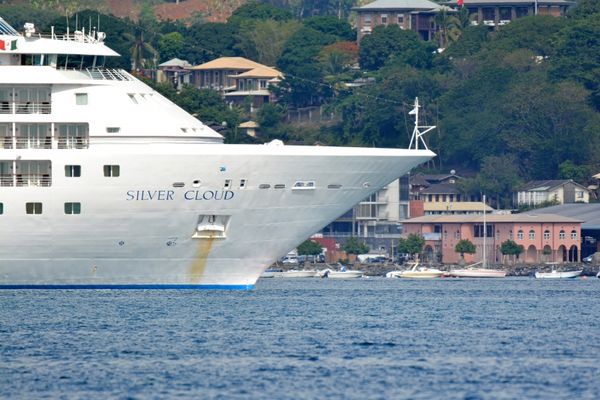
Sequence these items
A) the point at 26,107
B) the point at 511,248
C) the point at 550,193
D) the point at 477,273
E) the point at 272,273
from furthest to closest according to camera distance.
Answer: the point at 550,193 → the point at 511,248 → the point at 272,273 → the point at 477,273 → the point at 26,107

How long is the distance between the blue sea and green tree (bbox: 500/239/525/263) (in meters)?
74.0

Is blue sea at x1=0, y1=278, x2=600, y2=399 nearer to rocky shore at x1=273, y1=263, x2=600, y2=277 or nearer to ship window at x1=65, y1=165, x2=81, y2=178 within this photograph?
ship window at x1=65, y1=165, x2=81, y2=178

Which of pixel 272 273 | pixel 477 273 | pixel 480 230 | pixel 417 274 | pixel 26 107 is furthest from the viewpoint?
pixel 480 230

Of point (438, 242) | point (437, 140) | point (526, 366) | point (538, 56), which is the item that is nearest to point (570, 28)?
point (538, 56)

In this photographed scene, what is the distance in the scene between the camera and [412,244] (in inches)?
6029

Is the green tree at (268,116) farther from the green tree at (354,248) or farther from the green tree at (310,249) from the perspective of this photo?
the green tree at (354,248)

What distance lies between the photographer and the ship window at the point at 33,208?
2714 inches

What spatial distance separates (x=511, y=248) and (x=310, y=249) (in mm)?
16701

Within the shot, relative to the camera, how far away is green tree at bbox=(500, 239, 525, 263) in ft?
487

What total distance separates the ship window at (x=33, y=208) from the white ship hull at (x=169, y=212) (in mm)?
155

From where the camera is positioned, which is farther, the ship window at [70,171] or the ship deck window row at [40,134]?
the ship deck window row at [40,134]

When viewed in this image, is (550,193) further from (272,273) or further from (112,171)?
(112,171)

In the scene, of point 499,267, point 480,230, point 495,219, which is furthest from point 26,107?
point 480,230

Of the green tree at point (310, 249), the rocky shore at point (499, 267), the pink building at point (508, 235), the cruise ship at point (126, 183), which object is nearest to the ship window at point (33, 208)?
the cruise ship at point (126, 183)
